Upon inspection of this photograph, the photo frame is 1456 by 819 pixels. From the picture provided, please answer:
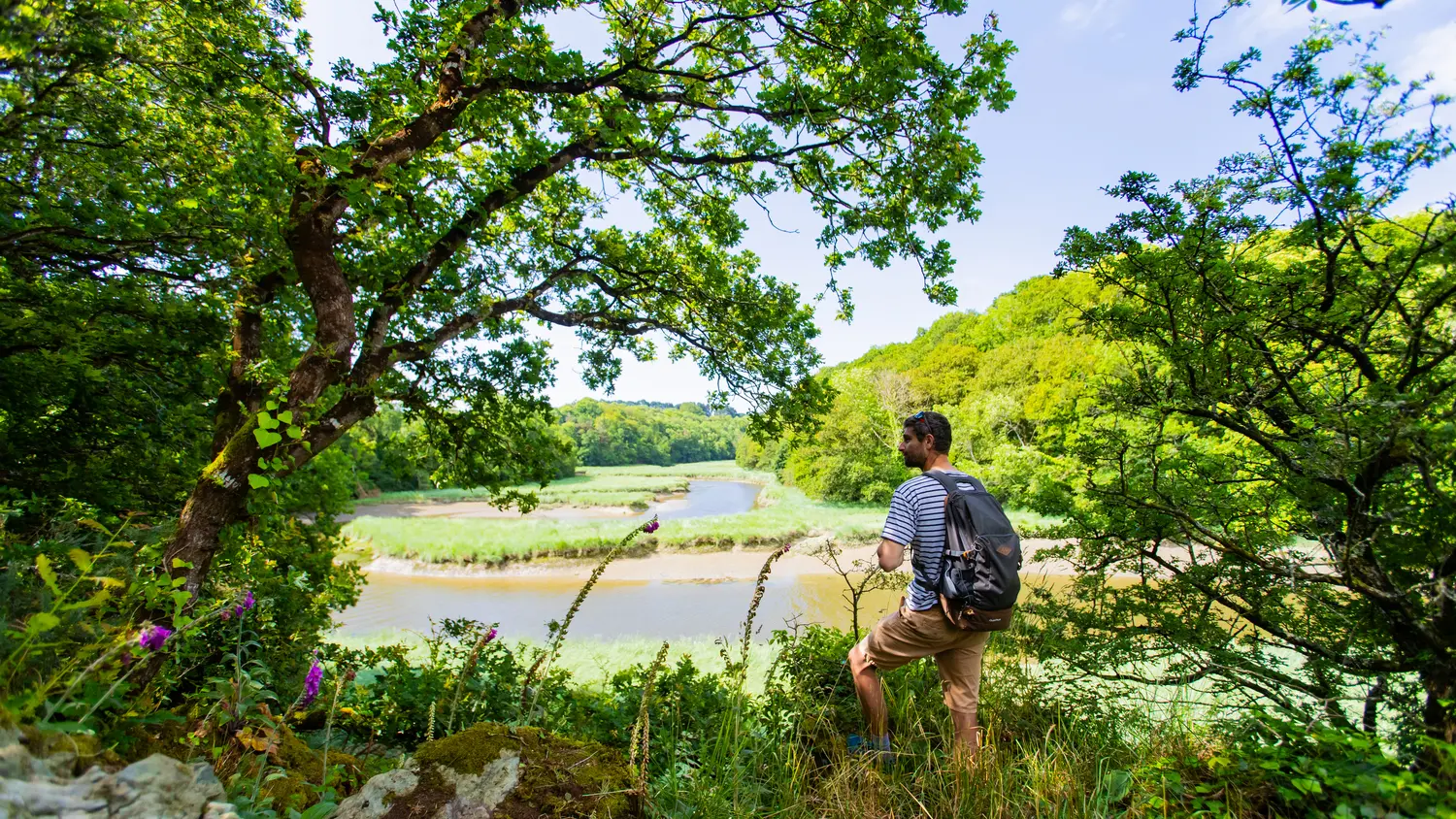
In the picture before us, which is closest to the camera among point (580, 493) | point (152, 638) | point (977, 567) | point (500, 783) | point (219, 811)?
point (219, 811)

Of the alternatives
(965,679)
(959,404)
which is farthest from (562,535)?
(959,404)

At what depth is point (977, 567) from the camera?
254cm

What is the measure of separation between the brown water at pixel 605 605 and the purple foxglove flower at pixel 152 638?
888 centimetres

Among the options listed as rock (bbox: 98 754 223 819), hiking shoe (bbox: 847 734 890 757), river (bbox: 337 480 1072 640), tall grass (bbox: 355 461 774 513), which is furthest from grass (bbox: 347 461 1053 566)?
rock (bbox: 98 754 223 819)

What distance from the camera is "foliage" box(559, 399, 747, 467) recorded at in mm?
64500

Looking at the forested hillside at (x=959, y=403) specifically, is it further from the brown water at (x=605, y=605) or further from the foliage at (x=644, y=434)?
the foliage at (x=644, y=434)

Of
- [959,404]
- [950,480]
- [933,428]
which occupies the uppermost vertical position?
[959,404]

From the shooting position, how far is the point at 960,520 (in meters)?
2.60

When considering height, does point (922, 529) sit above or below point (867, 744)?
above

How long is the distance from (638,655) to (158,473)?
6.10m

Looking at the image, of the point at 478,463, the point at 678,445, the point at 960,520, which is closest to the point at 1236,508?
the point at 960,520

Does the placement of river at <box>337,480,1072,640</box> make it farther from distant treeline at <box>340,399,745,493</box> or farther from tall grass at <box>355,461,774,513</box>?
tall grass at <box>355,461,774,513</box>

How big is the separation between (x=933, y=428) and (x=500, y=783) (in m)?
2.35

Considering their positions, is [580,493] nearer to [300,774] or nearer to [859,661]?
[859,661]
